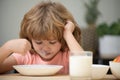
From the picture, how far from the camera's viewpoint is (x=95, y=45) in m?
3.26

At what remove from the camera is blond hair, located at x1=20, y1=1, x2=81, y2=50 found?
144 cm

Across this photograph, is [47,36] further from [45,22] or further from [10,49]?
[10,49]

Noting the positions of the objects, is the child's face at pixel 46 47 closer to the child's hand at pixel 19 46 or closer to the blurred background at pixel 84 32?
the child's hand at pixel 19 46

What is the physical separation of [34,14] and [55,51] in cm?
20

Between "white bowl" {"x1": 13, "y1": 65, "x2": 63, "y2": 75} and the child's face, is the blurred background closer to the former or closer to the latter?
the child's face

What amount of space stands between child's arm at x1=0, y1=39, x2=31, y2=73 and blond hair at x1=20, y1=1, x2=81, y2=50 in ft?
Result: 0.55

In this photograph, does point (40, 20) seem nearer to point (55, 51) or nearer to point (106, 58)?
point (55, 51)

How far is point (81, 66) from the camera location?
1.15m

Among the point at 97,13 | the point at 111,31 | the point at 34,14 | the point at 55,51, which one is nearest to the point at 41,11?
the point at 34,14

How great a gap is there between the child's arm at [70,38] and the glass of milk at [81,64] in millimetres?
315

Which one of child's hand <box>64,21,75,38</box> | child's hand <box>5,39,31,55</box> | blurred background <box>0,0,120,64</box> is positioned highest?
child's hand <box>64,21,75,38</box>

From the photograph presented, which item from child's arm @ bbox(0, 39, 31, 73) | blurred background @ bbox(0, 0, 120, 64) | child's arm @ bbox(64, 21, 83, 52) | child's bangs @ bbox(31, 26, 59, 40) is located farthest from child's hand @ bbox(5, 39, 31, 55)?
blurred background @ bbox(0, 0, 120, 64)

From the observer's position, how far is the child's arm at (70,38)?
147 centimetres

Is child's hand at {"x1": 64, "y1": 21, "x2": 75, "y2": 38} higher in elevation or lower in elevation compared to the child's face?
higher
